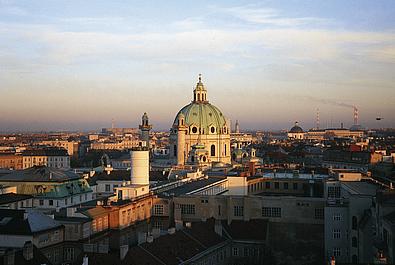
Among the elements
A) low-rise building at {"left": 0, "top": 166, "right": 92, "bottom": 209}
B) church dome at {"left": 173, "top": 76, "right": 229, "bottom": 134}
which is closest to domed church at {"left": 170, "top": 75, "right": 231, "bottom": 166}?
church dome at {"left": 173, "top": 76, "right": 229, "bottom": 134}

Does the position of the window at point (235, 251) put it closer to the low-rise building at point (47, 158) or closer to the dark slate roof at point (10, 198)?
the dark slate roof at point (10, 198)

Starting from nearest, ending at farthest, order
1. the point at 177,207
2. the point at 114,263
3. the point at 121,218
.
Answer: the point at 114,263 < the point at 121,218 < the point at 177,207

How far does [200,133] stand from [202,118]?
2.87 meters

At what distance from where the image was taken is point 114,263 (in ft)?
120

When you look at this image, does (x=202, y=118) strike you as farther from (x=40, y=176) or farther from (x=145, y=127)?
(x=40, y=176)

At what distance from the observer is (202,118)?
4341 inches

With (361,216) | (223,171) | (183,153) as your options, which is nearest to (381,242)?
(361,216)

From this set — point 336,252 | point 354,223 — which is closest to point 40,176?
point 336,252

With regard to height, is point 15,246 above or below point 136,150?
below

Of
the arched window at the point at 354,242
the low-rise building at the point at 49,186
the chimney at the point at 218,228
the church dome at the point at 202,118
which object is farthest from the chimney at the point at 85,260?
the church dome at the point at 202,118

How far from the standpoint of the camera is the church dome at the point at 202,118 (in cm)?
10950

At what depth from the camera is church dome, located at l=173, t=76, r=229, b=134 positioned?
10950cm

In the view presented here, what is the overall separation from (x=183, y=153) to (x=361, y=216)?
5971cm

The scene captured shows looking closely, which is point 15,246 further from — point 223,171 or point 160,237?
point 223,171
